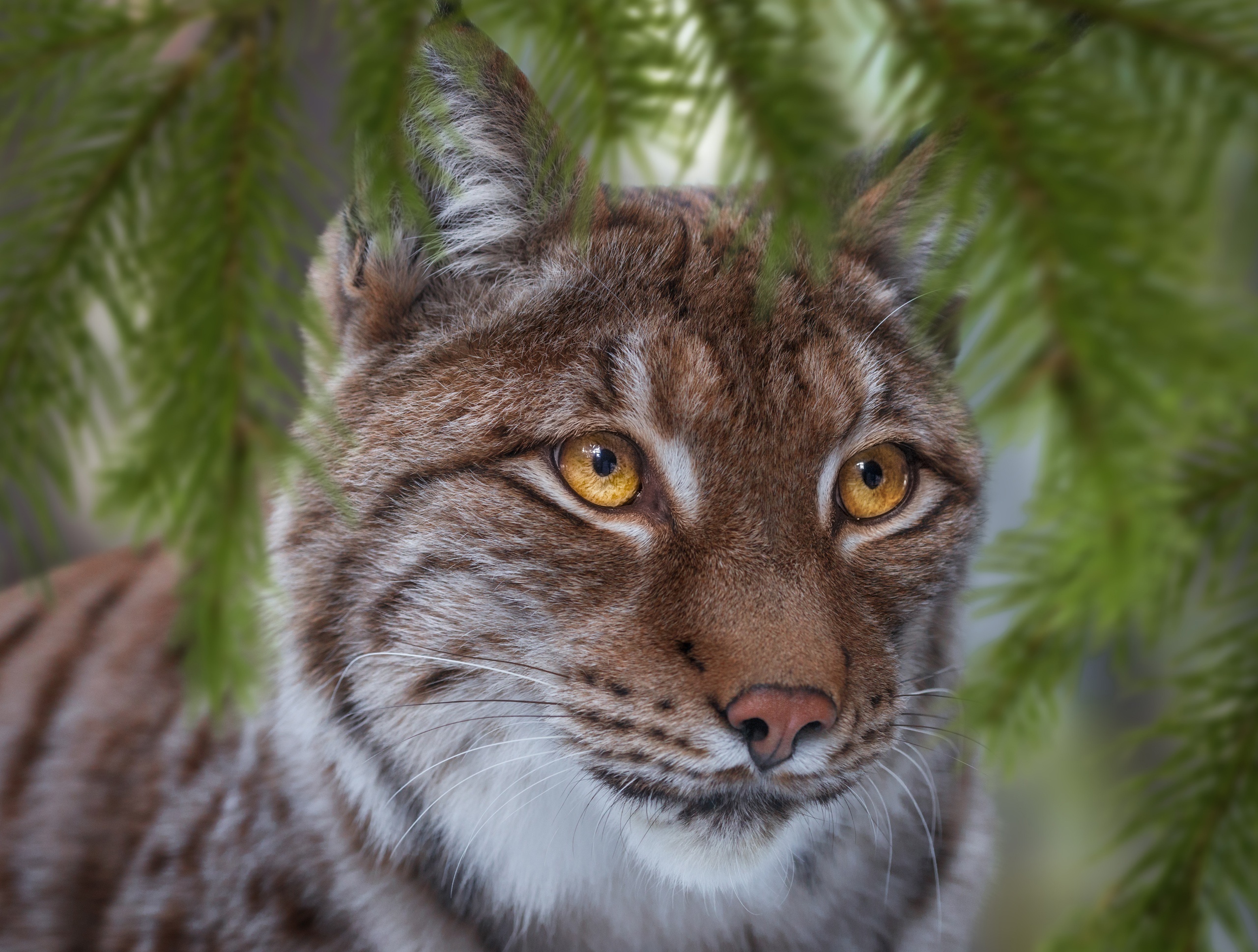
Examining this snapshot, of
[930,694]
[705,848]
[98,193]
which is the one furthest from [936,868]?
[98,193]

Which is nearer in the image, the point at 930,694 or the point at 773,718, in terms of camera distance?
the point at 773,718

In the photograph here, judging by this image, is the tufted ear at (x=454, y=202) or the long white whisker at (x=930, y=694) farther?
the long white whisker at (x=930, y=694)

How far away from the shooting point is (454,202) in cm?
76

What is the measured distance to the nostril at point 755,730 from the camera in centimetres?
72

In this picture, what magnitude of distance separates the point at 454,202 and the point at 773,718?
1.40ft

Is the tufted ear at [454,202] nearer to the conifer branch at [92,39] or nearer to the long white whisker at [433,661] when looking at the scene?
the conifer branch at [92,39]

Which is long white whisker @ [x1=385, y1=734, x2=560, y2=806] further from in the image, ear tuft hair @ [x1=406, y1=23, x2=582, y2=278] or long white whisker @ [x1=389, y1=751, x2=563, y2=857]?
ear tuft hair @ [x1=406, y1=23, x2=582, y2=278]

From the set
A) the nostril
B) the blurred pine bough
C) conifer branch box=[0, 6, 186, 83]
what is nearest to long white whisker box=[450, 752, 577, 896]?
the nostril

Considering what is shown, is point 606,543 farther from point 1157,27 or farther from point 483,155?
point 1157,27

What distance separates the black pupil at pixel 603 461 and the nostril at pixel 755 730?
0.23 m

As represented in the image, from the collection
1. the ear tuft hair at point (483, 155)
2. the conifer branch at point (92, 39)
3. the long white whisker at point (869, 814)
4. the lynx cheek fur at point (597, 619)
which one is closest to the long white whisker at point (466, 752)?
the lynx cheek fur at point (597, 619)

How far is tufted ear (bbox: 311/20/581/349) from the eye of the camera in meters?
0.56

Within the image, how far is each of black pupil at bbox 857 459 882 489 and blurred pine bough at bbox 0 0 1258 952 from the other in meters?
0.21

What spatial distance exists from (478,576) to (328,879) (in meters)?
0.30
